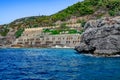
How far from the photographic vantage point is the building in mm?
163250

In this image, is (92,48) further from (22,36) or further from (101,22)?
(22,36)

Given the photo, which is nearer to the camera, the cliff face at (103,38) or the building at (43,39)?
the cliff face at (103,38)

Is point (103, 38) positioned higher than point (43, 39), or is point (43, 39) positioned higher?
point (103, 38)

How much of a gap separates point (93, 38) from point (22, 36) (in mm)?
101028

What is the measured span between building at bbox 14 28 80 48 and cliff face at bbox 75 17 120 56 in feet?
199

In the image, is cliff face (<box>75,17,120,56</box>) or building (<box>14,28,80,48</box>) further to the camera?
building (<box>14,28,80,48</box>)

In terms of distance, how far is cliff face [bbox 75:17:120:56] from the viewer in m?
88.1

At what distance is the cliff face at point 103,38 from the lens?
3469 inches

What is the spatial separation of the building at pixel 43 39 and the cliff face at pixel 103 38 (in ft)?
199

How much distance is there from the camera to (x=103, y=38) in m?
90.7

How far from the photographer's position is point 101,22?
3743 inches

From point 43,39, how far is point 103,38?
87.8 m

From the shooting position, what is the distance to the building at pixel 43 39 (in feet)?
536

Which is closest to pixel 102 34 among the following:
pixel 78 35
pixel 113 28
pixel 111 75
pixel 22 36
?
pixel 113 28
